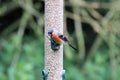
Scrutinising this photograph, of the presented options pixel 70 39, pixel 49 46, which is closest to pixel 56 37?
pixel 49 46

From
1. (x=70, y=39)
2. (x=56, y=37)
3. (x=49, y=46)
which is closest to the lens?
(x=56, y=37)

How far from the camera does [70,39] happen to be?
4.18 metres

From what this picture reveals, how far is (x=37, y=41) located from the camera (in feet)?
14.3

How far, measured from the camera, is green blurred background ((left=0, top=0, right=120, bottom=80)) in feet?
13.2

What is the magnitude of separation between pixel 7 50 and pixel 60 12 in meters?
1.78

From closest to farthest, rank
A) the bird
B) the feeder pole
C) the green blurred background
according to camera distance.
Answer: the bird → the feeder pole → the green blurred background

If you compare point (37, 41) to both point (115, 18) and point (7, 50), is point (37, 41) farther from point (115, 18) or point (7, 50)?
point (115, 18)

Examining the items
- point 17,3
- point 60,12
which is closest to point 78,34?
point 17,3

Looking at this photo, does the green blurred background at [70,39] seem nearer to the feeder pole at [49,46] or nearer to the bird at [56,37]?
the feeder pole at [49,46]

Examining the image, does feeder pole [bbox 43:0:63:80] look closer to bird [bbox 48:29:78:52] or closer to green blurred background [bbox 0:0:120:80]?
bird [bbox 48:29:78:52]

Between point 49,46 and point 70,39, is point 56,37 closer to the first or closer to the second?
point 49,46

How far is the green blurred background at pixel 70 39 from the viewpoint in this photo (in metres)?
4.01

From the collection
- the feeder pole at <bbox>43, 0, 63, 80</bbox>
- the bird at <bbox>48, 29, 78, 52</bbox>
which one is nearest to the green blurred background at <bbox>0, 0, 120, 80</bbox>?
the feeder pole at <bbox>43, 0, 63, 80</bbox>

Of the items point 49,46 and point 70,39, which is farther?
point 70,39
